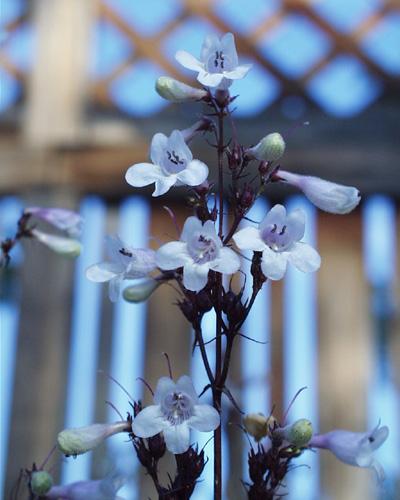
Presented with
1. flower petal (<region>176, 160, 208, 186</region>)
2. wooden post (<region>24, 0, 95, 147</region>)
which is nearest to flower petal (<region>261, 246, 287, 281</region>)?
flower petal (<region>176, 160, 208, 186</region>)

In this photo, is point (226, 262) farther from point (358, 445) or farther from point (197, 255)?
point (358, 445)

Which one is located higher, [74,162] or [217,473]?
[74,162]

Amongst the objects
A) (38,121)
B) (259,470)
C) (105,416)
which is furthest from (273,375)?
(259,470)

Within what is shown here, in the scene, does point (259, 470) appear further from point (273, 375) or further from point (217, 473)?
point (273, 375)

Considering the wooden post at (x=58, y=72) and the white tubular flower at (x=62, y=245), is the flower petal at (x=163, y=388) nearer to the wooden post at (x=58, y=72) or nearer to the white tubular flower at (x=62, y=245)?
the white tubular flower at (x=62, y=245)

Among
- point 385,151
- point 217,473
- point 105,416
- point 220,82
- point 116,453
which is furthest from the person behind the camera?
point 385,151

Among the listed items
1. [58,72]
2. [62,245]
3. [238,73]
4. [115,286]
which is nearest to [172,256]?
[115,286]

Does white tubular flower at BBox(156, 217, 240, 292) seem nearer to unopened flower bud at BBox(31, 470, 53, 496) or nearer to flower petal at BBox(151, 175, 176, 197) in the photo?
flower petal at BBox(151, 175, 176, 197)
